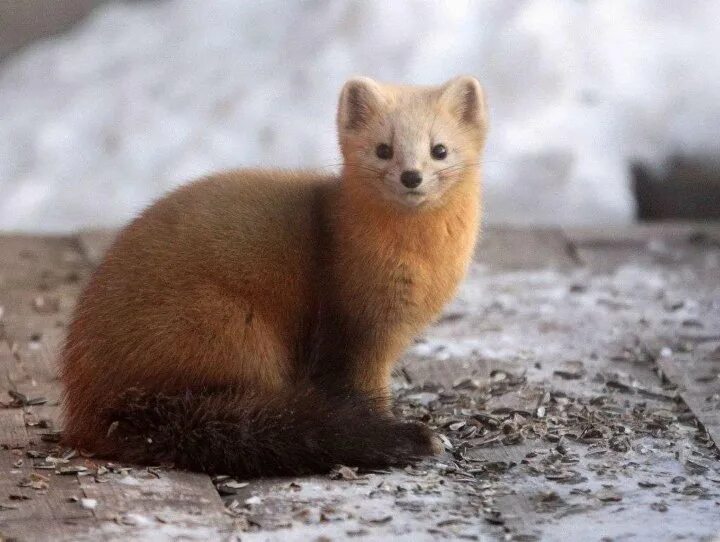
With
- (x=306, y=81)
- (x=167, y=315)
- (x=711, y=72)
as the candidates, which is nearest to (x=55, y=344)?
(x=167, y=315)

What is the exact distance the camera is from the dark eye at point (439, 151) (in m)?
3.49

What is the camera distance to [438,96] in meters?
3.57

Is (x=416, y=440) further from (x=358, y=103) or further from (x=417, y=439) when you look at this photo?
(x=358, y=103)

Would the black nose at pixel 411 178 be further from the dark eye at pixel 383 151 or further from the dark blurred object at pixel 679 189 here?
the dark blurred object at pixel 679 189

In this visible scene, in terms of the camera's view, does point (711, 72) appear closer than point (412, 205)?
No

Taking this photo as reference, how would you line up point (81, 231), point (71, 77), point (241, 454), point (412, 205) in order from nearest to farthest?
point (241, 454), point (412, 205), point (81, 231), point (71, 77)

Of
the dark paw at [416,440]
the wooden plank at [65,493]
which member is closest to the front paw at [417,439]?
the dark paw at [416,440]

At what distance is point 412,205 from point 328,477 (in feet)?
2.47

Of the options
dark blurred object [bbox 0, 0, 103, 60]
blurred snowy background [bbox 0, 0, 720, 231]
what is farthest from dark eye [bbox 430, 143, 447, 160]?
dark blurred object [bbox 0, 0, 103, 60]

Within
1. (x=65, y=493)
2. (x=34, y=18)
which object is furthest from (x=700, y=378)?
(x=34, y=18)

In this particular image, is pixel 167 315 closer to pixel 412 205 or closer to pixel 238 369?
pixel 238 369

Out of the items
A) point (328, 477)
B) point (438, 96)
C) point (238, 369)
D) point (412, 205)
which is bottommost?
point (328, 477)

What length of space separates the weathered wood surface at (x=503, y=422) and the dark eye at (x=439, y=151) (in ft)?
2.48

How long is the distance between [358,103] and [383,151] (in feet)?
0.60
